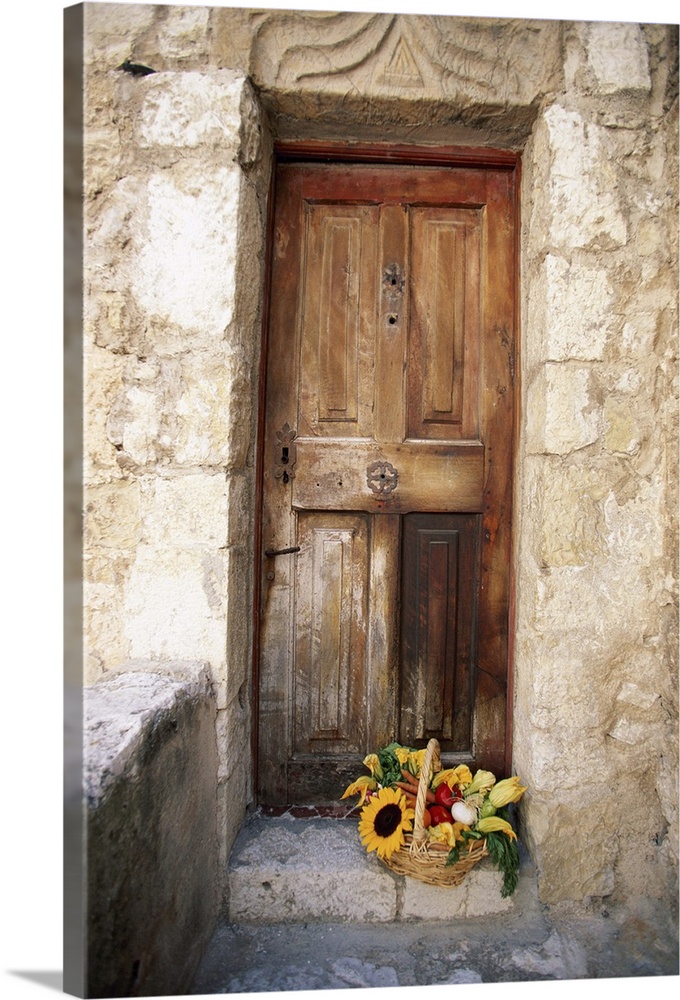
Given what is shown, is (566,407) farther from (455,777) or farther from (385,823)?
(385,823)

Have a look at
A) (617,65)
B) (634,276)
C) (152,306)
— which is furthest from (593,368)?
(152,306)

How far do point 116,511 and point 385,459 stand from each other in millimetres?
794

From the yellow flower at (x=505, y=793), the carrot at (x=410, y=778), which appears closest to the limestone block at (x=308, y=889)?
the carrot at (x=410, y=778)

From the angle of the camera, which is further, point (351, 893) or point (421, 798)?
point (351, 893)

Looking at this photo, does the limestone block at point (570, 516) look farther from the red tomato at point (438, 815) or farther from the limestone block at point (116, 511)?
the limestone block at point (116, 511)

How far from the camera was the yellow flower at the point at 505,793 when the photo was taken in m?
1.65

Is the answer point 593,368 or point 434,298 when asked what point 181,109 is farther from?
point 593,368

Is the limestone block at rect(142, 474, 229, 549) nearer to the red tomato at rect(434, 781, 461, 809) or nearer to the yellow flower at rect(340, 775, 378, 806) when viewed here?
the yellow flower at rect(340, 775, 378, 806)

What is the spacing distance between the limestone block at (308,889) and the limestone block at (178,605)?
592mm

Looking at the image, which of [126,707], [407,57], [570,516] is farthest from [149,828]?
[407,57]

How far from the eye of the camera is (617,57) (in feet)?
5.28

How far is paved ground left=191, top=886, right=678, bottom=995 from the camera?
1.51 m

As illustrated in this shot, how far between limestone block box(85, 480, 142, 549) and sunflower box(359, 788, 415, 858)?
0.95 metres

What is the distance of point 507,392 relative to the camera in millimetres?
1864
